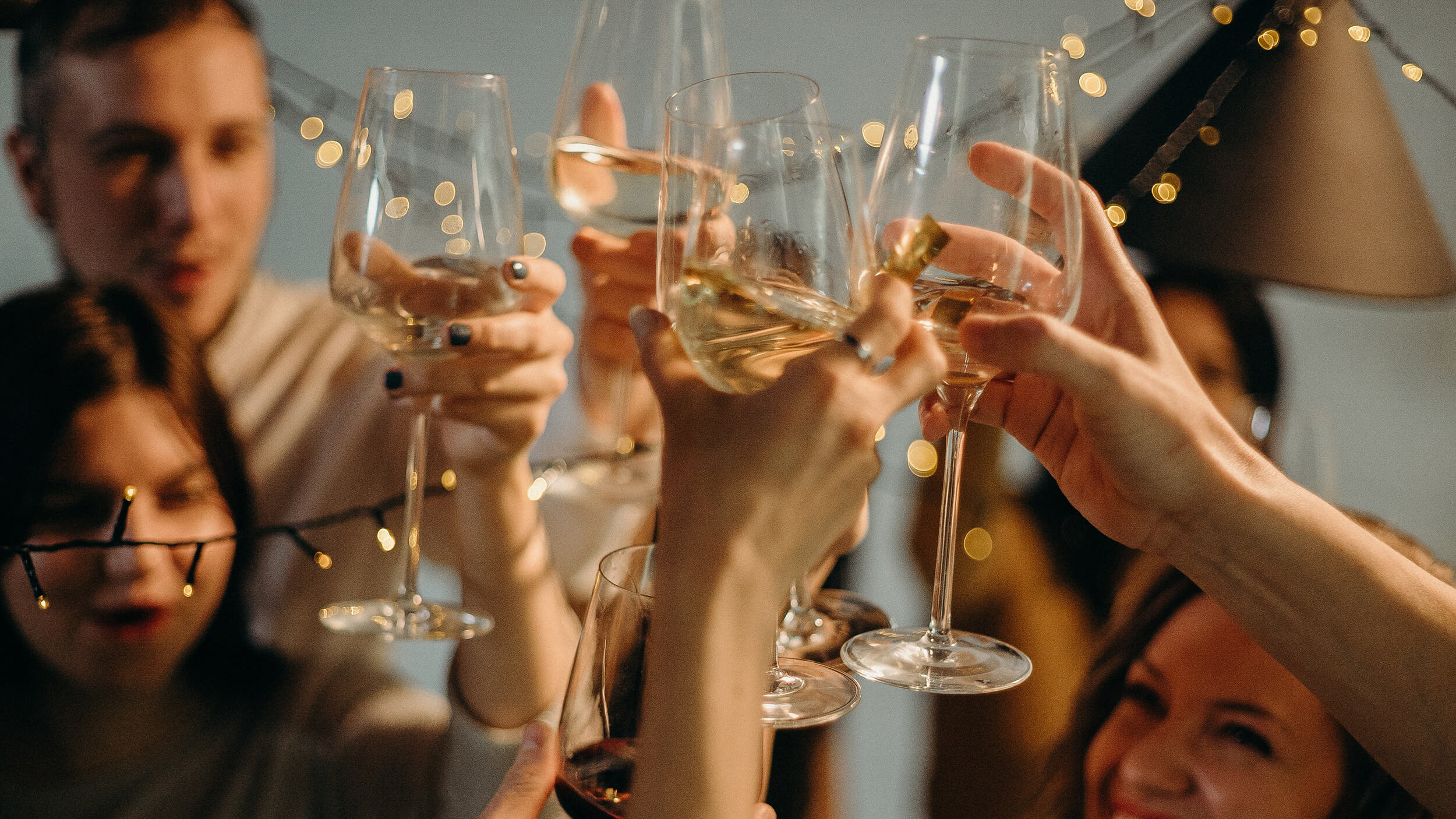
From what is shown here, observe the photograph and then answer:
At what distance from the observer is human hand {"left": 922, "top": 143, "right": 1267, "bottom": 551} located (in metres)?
0.54

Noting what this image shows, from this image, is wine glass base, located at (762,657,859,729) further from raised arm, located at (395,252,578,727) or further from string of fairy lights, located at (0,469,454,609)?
string of fairy lights, located at (0,469,454,609)

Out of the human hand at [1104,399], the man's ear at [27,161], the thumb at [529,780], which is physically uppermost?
the man's ear at [27,161]

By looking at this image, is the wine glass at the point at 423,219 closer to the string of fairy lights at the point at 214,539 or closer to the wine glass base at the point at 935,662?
the wine glass base at the point at 935,662

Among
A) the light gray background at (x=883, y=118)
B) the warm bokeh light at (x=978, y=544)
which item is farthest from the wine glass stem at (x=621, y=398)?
the warm bokeh light at (x=978, y=544)

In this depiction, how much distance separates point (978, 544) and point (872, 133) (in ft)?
2.14

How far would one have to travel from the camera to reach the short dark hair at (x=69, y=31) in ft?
4.06

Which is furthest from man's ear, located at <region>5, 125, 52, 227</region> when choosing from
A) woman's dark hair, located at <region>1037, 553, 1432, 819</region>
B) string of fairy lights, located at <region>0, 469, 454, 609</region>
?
woman's dark hair, located at <region>1037, 553, 1432, 819</region>

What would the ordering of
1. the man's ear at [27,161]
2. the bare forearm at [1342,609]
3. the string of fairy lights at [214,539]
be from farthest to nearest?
the man's ear at [27,161], the string of fairy lights at [214,539], the bare forearm at [1342,609]

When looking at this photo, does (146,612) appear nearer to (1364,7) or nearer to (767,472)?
(767,472)

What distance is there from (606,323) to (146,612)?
663mm

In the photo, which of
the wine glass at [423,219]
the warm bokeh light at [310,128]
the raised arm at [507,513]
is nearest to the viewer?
the wine glass at [423,219]

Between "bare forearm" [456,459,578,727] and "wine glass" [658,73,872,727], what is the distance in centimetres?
55

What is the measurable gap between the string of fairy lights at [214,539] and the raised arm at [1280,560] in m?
0.84

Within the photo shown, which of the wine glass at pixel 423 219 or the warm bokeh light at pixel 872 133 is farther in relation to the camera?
the warm bokeh light at pixel 872 133
